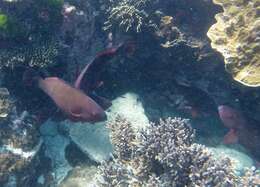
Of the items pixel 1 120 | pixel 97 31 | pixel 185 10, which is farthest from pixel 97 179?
pixel 185 10

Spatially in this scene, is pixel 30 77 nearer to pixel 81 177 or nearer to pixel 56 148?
pixel 56 148

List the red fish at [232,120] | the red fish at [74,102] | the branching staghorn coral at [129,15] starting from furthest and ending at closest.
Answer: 1. the red fish at [232,120]
2. the branching staghorn coral at [129,15]
3. the red fish at [74,102]

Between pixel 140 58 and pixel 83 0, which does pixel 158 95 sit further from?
pixel 83 0

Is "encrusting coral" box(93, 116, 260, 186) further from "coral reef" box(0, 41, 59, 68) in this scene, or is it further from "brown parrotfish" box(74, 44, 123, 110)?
"coral reef" box(0, 41, 59, 68)

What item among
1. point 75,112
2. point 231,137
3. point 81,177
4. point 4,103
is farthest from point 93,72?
point 231,137

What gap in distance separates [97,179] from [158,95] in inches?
89.1

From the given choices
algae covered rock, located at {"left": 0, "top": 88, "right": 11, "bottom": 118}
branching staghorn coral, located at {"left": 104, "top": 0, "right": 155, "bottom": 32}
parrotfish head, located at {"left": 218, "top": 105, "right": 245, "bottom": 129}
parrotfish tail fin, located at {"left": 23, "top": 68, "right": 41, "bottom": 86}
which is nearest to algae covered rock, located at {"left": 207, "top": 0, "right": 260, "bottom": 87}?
parrotfish head, located at {"left": 218, "top": 105, "right": 245, "bottom": 129}

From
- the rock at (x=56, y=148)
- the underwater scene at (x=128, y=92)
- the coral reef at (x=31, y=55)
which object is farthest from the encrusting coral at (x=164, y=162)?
the coral reef at (x=31, y=55)

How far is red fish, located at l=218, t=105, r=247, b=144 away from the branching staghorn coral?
2.08 meters

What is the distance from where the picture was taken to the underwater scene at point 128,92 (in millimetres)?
4598

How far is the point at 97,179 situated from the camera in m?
4.78

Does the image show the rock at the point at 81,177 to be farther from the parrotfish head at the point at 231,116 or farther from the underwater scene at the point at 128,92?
the parrotfish head at the point at 231,116

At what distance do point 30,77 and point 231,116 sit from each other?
351 centimetres

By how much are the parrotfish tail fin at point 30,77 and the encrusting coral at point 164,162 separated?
4.96ft
